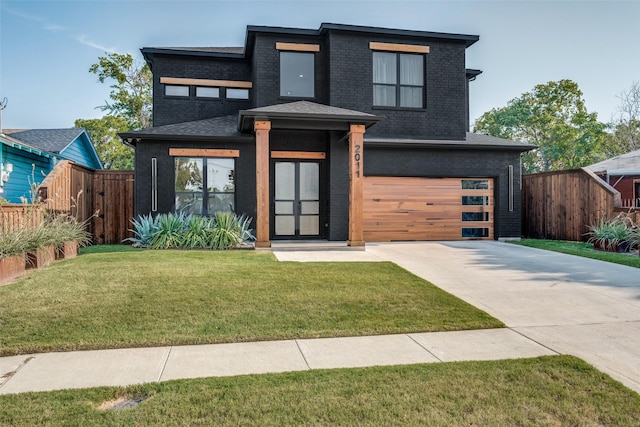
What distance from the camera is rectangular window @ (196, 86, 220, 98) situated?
1377cm

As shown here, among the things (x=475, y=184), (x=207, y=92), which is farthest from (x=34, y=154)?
(x=475, y=184)

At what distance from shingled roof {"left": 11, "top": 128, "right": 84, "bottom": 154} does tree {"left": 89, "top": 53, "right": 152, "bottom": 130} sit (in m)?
6.03

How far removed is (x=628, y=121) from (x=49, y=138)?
35722 mm

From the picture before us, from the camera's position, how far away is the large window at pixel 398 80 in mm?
13062

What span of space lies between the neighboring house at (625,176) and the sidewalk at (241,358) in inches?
710

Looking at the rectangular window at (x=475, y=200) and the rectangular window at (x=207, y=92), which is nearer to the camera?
the rectangular window at (x=475, y=200)

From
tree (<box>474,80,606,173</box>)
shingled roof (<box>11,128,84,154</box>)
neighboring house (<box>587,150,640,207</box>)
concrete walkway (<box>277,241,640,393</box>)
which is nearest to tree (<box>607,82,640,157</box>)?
tree (<box>474,80,606,173</box>)

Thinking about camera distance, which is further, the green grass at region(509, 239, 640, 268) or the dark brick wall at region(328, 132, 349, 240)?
the dark brick wall at region(328, 132, 349, 240)

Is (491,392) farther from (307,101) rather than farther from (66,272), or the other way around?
(307,101)

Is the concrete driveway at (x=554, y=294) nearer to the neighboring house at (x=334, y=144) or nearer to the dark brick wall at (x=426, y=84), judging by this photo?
the neighboring house at (x=334, y=144)

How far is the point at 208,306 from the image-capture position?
4996 millimetres

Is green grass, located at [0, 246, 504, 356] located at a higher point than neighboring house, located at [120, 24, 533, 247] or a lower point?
lower

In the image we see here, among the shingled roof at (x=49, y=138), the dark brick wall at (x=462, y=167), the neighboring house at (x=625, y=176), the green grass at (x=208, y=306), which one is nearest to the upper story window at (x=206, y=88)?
the dark brick wall at (x=462, y=167)

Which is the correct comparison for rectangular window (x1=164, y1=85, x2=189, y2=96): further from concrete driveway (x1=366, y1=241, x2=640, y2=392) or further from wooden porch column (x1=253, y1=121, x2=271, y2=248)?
concrete driveway (x1=366, y1=241, x2=640, y2=392)
